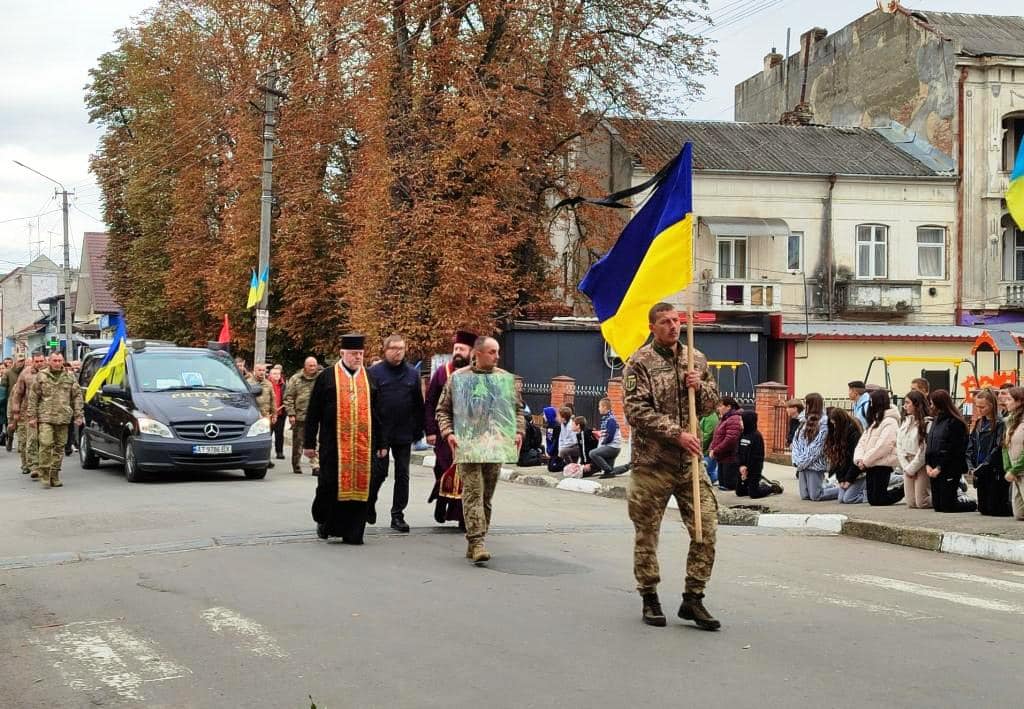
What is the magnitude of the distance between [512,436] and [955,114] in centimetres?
3621

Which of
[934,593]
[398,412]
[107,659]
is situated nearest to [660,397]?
[934,593]

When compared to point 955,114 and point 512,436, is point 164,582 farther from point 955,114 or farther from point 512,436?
point 955,114

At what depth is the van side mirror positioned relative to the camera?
1833 centimetres

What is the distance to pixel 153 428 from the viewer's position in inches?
682

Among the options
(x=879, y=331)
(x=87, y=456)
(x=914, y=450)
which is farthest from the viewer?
(x=879, y=331)

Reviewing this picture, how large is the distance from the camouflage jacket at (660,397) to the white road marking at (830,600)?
1.73 m

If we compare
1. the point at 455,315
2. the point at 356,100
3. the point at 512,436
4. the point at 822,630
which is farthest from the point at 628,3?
the point at 822,630

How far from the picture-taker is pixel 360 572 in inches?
368

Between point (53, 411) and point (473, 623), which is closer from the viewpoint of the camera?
point (473, 623)

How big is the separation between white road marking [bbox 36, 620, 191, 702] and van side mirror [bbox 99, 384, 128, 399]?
36.9 ft

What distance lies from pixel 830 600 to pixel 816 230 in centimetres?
3546

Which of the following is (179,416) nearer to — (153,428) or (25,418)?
(153,428)

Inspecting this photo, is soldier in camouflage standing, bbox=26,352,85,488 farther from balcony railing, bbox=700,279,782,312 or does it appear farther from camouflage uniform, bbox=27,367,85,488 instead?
balcony railing, bbox=700,279,782,312

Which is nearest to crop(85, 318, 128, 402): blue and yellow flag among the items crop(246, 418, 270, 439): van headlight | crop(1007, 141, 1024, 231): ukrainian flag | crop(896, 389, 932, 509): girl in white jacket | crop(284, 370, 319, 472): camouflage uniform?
crop(246, 418, 270, 439): van headlight
